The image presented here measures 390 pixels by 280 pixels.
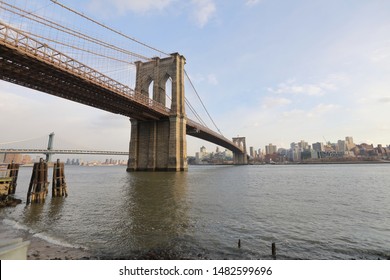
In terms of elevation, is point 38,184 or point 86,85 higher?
point 86,85

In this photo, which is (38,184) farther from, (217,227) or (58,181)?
(217,227)

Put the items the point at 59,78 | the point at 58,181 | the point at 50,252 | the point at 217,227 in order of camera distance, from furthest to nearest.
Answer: the point at 59,78, the point at 58,181, the point at 217,227, the point at 50,252

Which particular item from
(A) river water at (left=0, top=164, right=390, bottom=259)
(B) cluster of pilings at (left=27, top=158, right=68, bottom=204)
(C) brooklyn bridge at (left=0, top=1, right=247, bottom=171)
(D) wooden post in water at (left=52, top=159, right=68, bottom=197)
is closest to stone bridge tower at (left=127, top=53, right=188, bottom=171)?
(C) brooklyn bridge at (left=0, top=1, right=247, bottom=171)

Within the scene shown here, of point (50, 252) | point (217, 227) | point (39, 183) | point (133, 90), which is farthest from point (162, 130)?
point (50, 252)

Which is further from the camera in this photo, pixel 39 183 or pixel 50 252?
pixel 39 183

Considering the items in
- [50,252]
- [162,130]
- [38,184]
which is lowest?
[50,252]
